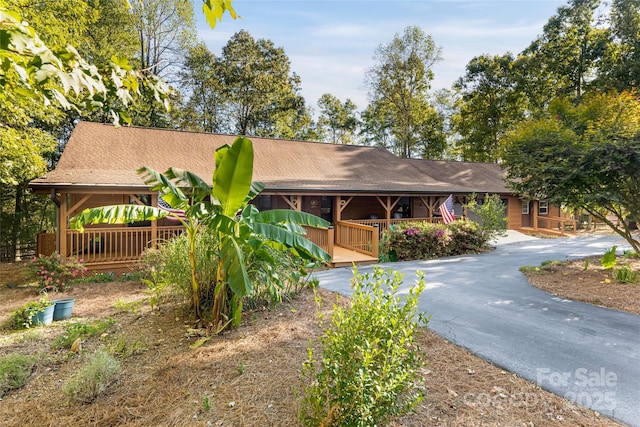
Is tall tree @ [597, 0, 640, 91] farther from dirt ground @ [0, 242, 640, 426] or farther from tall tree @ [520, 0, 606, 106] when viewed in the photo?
dirt ground @ [0, 242, 640, 426]

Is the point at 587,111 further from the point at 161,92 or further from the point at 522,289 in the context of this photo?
the point at 161,92

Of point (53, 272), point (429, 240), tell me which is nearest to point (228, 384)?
point (53, 272)

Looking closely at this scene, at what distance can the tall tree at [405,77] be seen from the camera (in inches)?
1067

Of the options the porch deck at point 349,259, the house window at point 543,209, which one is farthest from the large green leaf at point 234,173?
the house window at point 543,209

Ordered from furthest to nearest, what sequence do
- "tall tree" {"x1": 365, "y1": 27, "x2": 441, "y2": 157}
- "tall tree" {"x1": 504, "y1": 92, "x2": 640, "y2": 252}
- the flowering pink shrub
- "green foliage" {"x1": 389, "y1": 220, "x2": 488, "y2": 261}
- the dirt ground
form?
"tall tree" {"x1": 365, "y1": 27, "x2": 441, "y2": 157} < "green foliage" {"x1": 389, "y1": 220, "x2": 488, "y2": 261} < the flowering pink shrub < "tall tree" {"x1": 504, "y1": 92, "x2": 640, "y2": 252} < the dirt ground

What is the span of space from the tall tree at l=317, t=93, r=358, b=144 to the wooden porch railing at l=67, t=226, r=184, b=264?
27457 millimetres

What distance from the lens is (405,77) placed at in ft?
92.4

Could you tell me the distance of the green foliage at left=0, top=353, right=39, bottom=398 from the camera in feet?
11.9

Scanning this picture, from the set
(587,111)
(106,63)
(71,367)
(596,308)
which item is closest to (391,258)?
(596,308)

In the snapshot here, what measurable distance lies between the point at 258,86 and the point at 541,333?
24775mm

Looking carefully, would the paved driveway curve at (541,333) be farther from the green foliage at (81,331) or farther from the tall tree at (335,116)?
the tall tree at (335,116)

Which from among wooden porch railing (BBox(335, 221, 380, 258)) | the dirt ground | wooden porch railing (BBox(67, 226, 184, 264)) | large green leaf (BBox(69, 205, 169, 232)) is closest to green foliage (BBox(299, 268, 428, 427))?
the dirt ground

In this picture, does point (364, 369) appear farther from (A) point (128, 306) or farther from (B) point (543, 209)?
(B) point (543, 209)

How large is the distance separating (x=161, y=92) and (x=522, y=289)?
26.8 ft
